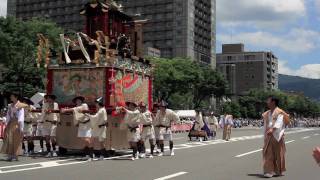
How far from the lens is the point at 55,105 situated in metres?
17.4

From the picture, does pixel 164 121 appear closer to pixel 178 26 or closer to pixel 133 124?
pixel 133 124

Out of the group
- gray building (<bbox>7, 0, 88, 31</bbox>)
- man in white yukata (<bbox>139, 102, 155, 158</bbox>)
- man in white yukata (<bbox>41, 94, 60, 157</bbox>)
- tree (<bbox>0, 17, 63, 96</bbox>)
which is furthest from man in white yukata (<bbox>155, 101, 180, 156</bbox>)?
gray building (<bbox>7, 0, 88, 31</bbox>)

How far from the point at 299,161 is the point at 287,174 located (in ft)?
12.6

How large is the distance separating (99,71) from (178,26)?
108216mm

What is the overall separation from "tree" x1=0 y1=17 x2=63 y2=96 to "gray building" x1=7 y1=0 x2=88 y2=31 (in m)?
88.2

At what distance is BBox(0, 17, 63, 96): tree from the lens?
148ft

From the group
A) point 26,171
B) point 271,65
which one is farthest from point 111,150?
point 271,65

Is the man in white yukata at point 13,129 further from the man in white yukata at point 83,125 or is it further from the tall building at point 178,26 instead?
the tall building at point 178,26

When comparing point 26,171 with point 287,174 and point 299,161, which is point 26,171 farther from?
point 299,161

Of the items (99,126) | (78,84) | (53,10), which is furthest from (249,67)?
(99,126)

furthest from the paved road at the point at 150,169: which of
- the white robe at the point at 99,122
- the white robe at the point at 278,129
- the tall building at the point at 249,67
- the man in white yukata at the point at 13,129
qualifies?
the tall building at the point at 249,67

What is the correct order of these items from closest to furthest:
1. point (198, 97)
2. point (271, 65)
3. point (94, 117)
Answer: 1. point (94, 117)
2. point (198, 97)
3. point (271, 65)

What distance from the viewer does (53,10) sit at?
5600 inches

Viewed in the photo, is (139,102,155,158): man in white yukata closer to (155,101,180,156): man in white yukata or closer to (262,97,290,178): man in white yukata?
(155,101,180,156): man in white yukata
